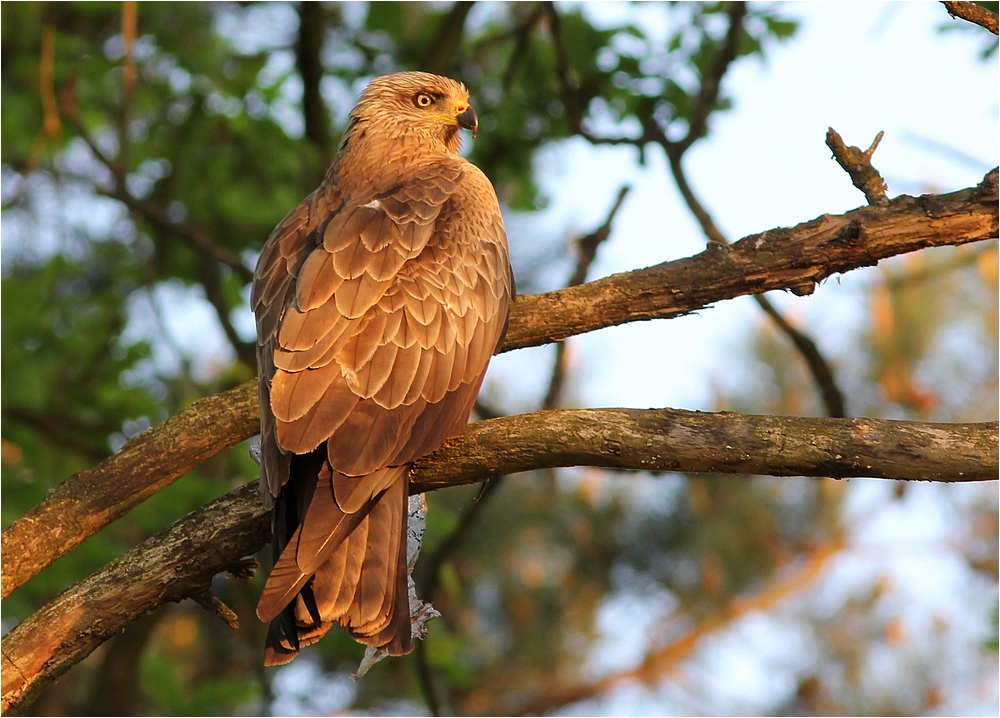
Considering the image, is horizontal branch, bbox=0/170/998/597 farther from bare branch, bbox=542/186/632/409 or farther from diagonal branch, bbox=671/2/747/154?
diagonal branch, bbox=671/2/747/154

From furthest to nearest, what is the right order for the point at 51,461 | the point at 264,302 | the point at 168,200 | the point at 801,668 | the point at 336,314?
1. the point at 801,668
2. the point at 168,200
3. the point at 51,461
4. the point at 264,302
5. the point at 336,314

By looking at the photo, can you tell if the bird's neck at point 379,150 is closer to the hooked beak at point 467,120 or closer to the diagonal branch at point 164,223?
the hooked beak at point 467,120

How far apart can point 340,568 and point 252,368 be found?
3.65 meters

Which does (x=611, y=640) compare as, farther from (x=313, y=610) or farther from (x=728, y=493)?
(x=313, y=610)

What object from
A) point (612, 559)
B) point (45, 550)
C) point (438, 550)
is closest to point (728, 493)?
point (612, 559)

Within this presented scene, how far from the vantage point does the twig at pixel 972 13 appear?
3.71 m

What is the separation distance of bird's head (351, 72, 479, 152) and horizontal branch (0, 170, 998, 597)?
1619 mm

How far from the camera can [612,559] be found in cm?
962

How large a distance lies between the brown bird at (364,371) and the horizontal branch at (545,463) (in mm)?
210

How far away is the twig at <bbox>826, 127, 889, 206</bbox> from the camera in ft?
13.3

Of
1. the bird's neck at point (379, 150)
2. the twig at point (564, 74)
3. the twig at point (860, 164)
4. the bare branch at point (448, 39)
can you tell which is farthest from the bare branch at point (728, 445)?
the bare branch at point (448, 39)

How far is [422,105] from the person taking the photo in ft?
19.3

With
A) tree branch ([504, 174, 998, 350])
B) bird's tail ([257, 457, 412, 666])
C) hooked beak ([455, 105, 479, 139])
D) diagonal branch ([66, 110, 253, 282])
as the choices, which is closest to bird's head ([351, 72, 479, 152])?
hooked beak ([455, 105, 479, 139])

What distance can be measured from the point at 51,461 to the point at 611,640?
4.79m
